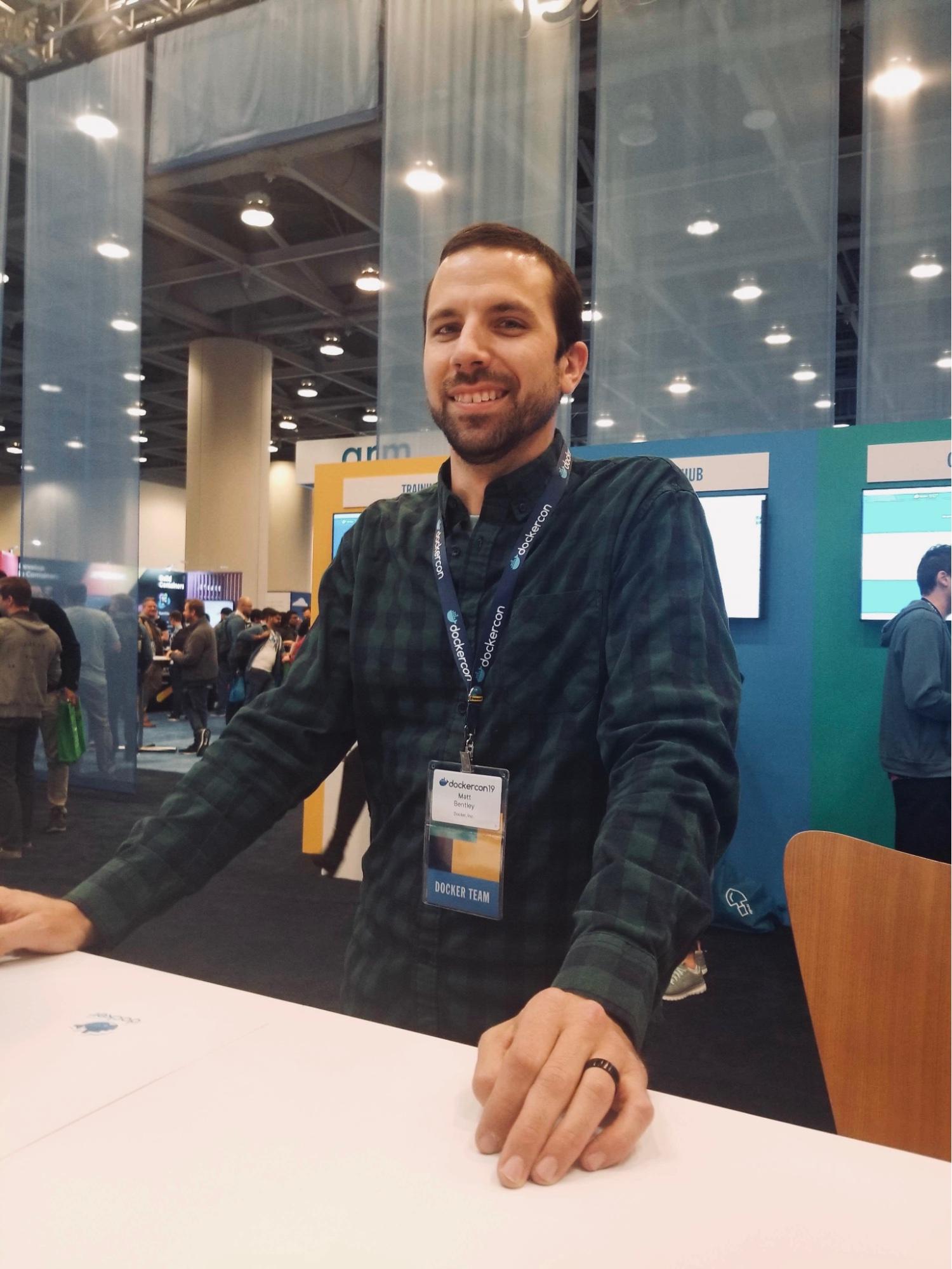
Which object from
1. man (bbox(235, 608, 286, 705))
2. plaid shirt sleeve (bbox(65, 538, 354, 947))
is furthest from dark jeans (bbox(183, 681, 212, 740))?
plaid shirt sleeve (bbox(65, 538, 354, 947))

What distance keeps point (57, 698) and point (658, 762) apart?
5351mm

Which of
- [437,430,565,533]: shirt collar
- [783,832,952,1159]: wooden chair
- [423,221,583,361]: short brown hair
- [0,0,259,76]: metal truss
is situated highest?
[0,0,259,76]: metal truss

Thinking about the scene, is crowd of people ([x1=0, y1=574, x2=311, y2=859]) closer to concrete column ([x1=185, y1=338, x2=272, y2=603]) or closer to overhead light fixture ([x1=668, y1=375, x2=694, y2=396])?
concrete column ([x1=185, y1=338, x2=272, y2=603])

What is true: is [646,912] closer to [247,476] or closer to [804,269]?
[804,269]

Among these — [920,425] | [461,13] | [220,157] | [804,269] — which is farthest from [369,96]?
[920,425]

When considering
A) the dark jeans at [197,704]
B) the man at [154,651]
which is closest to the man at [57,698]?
the dark jeans at [197,704]

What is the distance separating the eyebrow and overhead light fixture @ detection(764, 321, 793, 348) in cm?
378

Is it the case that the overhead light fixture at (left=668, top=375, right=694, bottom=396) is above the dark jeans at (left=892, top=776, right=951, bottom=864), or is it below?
above

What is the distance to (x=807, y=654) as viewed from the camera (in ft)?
12.5

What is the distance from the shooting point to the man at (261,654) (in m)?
7.63

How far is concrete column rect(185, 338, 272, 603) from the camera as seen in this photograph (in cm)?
1044

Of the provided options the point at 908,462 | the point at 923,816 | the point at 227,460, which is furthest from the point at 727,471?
the point at 227,460

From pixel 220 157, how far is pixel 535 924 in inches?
253

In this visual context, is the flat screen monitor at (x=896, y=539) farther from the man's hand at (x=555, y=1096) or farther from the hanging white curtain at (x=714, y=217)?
the man's hand at (x=555, y=1096)
